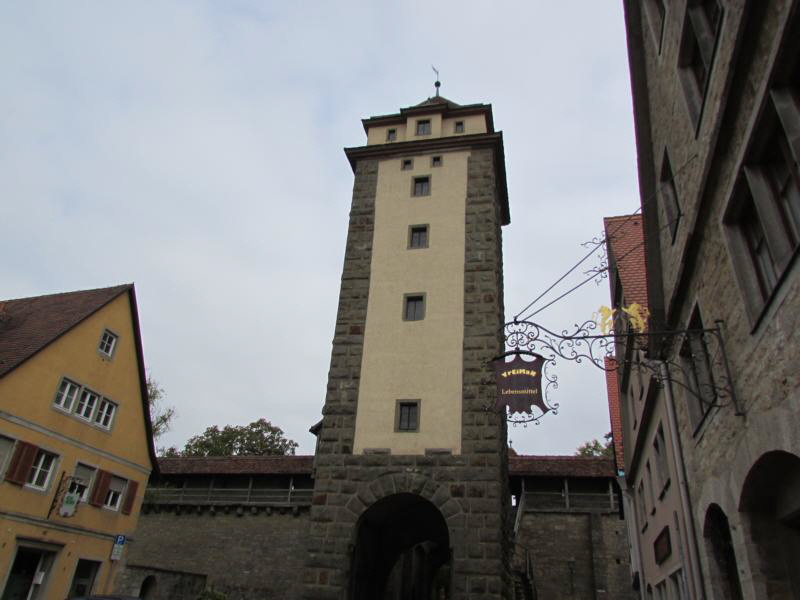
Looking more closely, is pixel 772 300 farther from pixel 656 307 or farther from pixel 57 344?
pixel 57 344

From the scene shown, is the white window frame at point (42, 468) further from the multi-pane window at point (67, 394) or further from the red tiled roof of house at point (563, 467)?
the red tiled roof of house at point (563, 467)

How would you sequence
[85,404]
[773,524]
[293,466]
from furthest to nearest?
[293,466]
[85,404]
[773,524]

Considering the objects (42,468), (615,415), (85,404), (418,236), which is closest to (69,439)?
(42,468)

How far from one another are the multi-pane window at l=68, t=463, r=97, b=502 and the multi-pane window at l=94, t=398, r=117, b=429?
4.74 ft

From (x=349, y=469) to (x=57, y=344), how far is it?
1004 centimetres

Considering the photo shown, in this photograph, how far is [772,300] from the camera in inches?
211

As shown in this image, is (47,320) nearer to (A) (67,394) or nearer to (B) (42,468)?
(A) (67,394)

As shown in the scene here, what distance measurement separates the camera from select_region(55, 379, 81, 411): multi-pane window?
1875 centimetres

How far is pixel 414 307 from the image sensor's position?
16.5 meters

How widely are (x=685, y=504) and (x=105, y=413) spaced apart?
17.9 metres

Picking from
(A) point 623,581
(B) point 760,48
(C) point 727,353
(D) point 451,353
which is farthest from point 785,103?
(A) point 623,581

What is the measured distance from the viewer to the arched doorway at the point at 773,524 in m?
5.91

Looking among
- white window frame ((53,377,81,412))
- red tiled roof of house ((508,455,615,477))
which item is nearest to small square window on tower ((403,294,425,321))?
white window frame ((53,377,81,412))

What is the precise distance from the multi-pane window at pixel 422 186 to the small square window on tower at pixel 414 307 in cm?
343
